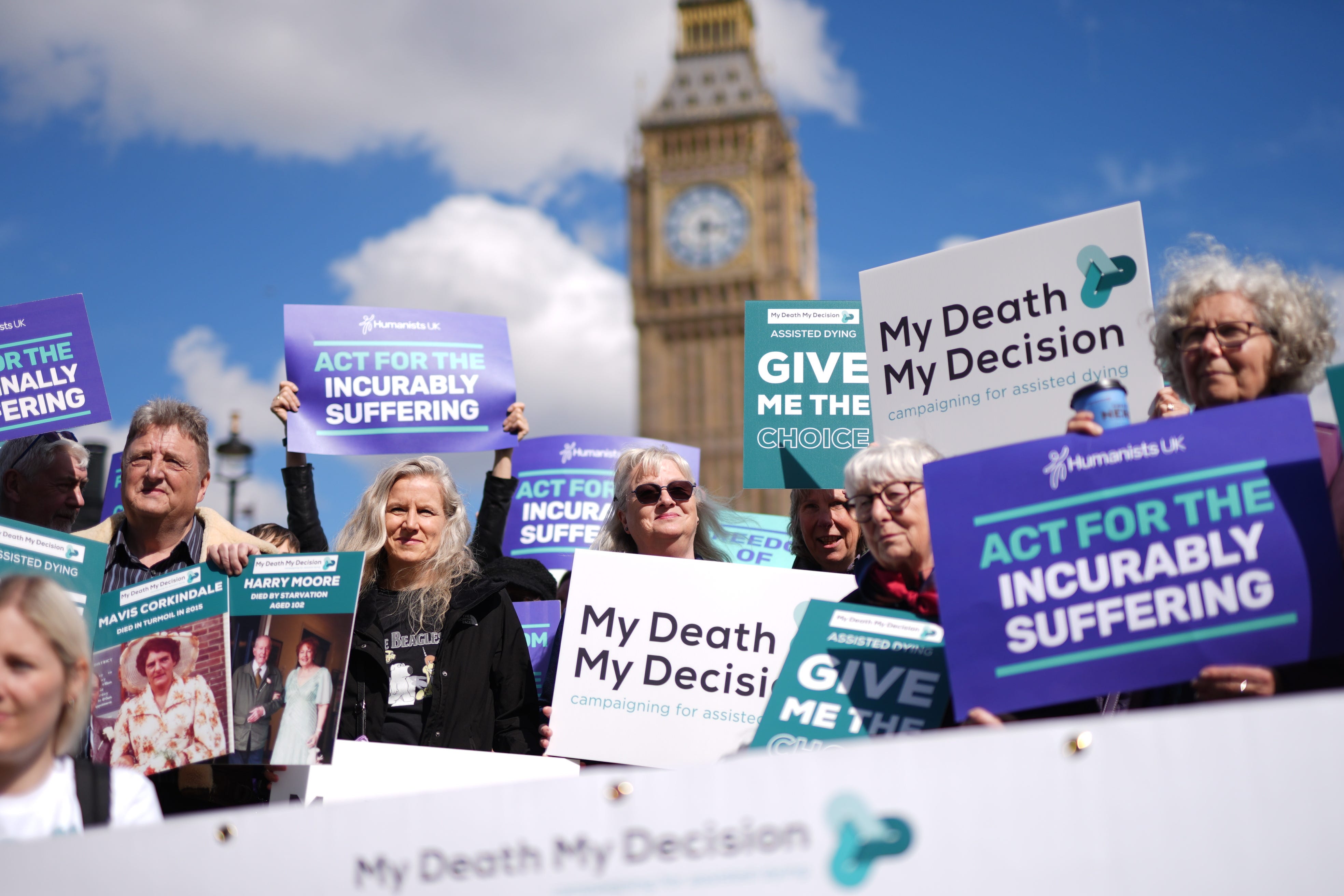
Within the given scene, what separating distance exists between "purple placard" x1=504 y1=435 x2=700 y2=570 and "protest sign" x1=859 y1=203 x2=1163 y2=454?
220 centimetres

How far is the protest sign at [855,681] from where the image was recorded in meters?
2.13

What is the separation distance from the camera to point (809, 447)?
12.3 feet

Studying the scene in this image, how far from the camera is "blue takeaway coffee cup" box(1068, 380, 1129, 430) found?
2.39 meters

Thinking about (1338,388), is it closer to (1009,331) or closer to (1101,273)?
(1101,273)

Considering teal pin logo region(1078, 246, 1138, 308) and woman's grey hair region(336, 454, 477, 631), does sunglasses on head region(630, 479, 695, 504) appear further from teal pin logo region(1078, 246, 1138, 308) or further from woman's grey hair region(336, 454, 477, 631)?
teal pin logo region(1078, 246, 1138, 308)

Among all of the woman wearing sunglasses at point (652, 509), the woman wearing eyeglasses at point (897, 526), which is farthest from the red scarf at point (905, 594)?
the woman wearing sunglasses at point (652, 509)

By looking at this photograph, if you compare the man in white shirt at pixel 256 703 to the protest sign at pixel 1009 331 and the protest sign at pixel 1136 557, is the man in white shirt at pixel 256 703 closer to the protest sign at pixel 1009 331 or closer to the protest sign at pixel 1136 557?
the protest sign at pixel 1136 557

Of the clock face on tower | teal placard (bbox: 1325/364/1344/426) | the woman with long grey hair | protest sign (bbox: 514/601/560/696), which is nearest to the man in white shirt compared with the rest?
the woman with long grey hair

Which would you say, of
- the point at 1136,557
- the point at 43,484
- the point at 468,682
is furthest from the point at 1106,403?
the point at 43,484

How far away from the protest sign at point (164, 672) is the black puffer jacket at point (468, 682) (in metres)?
0.37

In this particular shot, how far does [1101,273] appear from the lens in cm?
281

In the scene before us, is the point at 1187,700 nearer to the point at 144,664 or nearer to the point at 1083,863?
the point at 1083,863

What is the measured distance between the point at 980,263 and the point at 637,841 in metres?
2.03

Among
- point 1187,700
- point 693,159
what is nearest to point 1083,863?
point 1187,700
